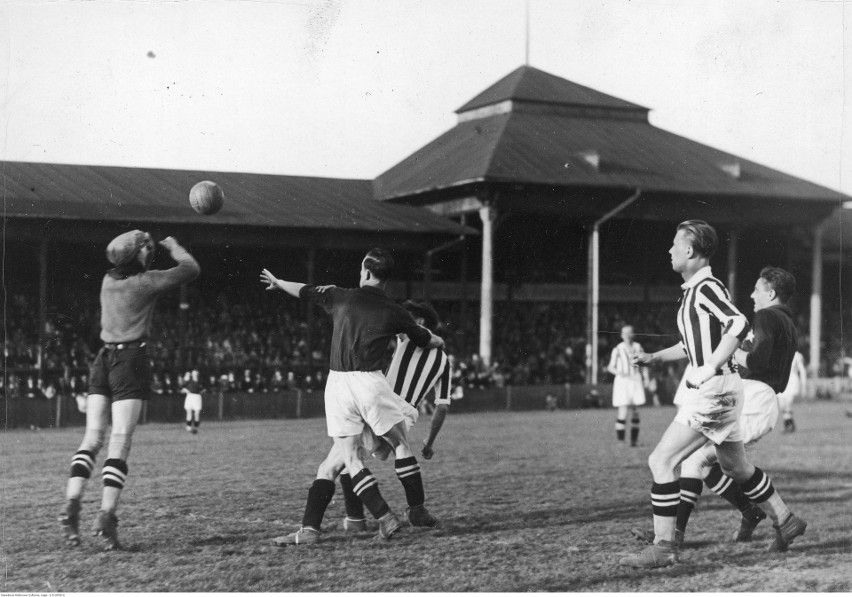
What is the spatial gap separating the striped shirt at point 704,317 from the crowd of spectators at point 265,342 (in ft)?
35.4

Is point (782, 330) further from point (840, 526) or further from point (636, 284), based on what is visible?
point (636, 284)

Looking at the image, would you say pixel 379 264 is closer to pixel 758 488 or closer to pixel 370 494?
pixel 370 494

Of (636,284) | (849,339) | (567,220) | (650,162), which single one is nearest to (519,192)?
(567,220)

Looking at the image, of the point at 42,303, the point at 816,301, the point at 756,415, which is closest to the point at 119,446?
the point at 756,415

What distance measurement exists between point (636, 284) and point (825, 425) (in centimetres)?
1060

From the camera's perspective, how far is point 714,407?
620 centimetres

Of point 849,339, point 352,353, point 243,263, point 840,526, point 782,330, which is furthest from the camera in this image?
point 849,339

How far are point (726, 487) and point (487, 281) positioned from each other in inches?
684

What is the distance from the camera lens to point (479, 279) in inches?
1050

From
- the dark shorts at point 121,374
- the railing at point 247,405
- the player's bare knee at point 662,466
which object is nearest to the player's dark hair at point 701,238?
the player's bare knee at point 662,466

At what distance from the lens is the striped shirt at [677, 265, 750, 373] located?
20.1ft

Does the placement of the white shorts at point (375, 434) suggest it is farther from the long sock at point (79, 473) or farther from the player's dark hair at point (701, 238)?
the player's dark hair at point (701, 238)

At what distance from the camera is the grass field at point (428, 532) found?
579 centimetres

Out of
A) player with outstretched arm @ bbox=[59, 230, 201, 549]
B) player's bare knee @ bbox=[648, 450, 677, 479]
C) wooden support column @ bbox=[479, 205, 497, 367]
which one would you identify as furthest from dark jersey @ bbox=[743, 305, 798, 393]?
wooden support column @ bbox=[479, 205, 497, 367]
